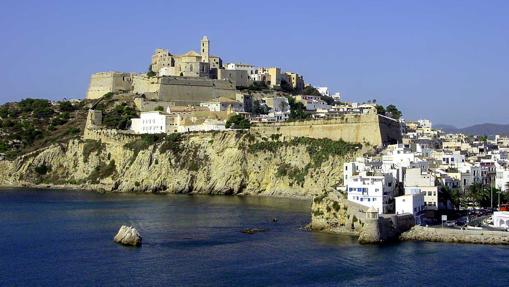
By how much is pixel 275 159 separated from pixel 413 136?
12.5 m

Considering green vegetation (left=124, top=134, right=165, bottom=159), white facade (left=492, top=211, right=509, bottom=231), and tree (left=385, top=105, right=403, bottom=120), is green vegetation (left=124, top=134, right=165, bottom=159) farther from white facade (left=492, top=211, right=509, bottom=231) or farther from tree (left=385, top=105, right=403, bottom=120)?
white facade (left=492, top=211, right=509, bottom=231)

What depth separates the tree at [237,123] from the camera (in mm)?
59737

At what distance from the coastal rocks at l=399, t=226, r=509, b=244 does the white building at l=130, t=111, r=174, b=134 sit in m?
33.4

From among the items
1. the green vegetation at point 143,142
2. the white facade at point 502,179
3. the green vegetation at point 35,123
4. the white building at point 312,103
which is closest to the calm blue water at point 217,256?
the white facade at point 502,179

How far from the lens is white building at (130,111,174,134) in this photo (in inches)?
2463

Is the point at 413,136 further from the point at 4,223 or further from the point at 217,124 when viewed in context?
the point at 4,223

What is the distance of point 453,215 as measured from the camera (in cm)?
3553

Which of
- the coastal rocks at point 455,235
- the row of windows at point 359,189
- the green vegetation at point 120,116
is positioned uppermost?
the green vegetation at point 120,116

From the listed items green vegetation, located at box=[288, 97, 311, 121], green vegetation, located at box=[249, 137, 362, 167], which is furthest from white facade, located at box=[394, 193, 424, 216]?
green vegetation, located at box=[288, 97, 311, 121]

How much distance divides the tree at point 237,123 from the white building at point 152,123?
4.79 metres

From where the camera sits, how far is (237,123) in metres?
60.6

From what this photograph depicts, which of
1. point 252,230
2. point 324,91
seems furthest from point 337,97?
point 252,230

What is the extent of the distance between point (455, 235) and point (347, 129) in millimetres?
22634

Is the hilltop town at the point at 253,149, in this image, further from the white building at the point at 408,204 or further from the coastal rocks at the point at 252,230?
the coastal rocks at the point at 252,230
